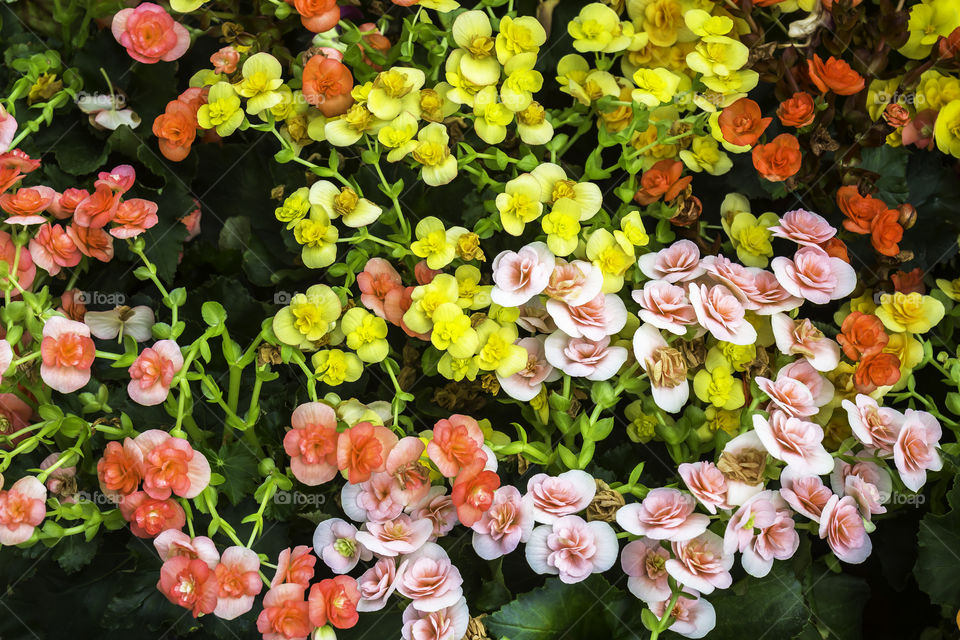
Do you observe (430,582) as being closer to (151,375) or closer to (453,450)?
(453,450)

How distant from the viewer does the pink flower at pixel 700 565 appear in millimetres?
847

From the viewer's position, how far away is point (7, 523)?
844 mm

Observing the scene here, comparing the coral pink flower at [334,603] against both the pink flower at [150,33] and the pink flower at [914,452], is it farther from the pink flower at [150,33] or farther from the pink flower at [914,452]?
the pink flower at [150,33]

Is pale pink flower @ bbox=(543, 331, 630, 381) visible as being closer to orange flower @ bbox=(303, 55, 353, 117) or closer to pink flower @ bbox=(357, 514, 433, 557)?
pink flower @ bbox=(357, 514, 433, 557)

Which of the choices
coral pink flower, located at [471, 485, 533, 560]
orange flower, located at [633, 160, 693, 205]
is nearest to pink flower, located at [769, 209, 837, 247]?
orange flower, located at [633, 160, 693, 205]

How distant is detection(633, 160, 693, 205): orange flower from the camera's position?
1.05 metres

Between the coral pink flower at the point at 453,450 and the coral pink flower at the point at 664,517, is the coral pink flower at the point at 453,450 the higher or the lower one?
the higher one

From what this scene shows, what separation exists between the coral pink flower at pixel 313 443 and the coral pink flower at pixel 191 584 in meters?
0.14

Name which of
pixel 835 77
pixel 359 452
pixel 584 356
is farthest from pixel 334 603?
pixel 835 77

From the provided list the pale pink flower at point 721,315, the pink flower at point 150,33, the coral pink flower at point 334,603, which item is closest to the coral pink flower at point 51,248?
the pink flower at point 150,33

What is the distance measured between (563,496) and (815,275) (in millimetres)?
398

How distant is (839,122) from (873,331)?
1.19ft

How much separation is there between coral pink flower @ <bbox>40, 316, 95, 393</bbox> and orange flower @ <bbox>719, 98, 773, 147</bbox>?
801 millimetres

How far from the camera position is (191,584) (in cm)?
84
